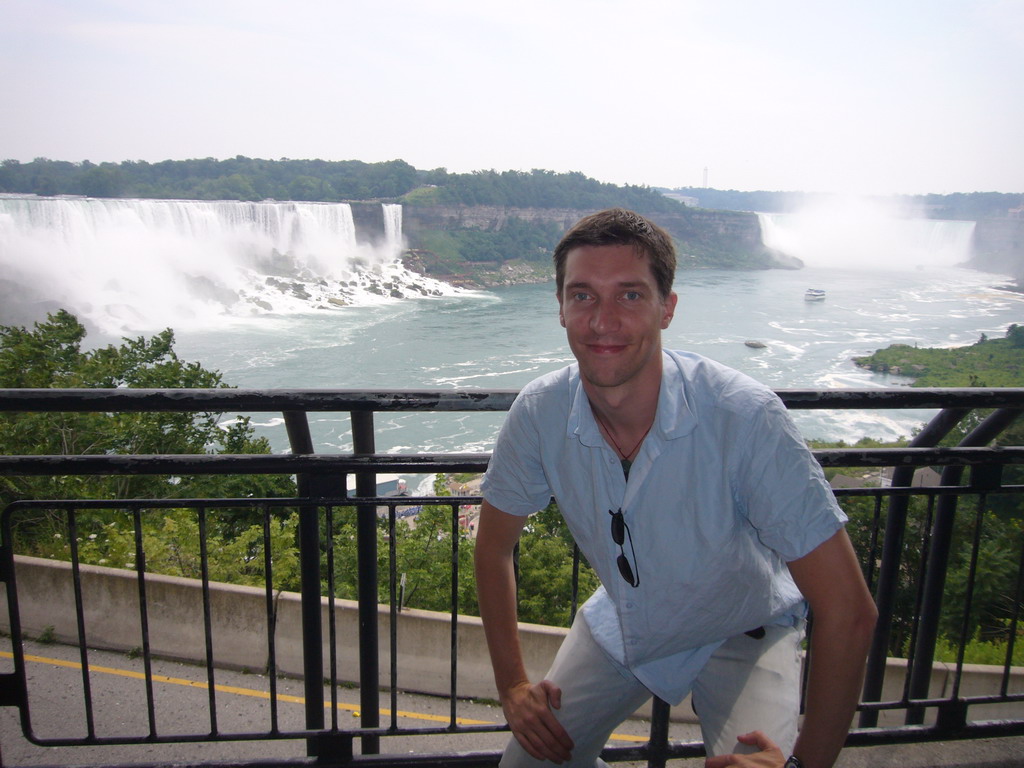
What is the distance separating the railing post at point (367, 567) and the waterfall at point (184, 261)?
52.6m

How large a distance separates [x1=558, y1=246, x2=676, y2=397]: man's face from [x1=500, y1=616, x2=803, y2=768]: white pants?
0.60m

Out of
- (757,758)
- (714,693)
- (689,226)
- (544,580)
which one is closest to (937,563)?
(714,693)

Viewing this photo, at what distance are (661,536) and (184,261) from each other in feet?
202

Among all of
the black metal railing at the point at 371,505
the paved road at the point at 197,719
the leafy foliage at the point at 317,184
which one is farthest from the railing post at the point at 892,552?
the leafy foliage at the point at 317,184

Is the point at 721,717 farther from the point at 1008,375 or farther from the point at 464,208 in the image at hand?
the point at 464,208

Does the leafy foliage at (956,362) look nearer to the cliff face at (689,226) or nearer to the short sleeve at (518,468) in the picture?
the cliff face at (689,226)

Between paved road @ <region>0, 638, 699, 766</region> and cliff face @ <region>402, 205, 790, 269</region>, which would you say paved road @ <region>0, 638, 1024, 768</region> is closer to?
paved road @ <region>0, 638, 699, 766</region>

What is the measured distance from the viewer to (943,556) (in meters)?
2.13

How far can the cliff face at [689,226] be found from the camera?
80.7 m

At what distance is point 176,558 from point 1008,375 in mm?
46872

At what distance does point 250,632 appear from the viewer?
11.2 feet

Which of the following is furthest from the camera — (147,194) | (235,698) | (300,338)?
(147,194)

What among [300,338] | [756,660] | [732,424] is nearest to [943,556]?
[756,660]

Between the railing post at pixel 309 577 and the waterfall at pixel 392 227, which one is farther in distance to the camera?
the waterfall at pixel 392 227
